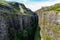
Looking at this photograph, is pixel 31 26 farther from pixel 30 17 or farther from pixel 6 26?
pixel 6 26

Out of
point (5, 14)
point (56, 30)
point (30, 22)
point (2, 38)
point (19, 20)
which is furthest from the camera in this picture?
point (30, 22)

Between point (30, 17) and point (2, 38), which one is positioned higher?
point (30, 17)

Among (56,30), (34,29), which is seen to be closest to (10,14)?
(34,29)

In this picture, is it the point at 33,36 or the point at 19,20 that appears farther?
the point at 33,36

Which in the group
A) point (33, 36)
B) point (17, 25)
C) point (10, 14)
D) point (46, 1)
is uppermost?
point (46, 1)

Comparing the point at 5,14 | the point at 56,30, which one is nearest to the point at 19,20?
the point at 5,14

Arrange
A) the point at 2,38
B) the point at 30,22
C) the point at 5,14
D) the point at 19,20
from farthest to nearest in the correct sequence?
the point at 30,22 → the point at 19,20 → the point at 5,14 → the point at 2,38

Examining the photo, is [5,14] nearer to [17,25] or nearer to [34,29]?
[17,25]
